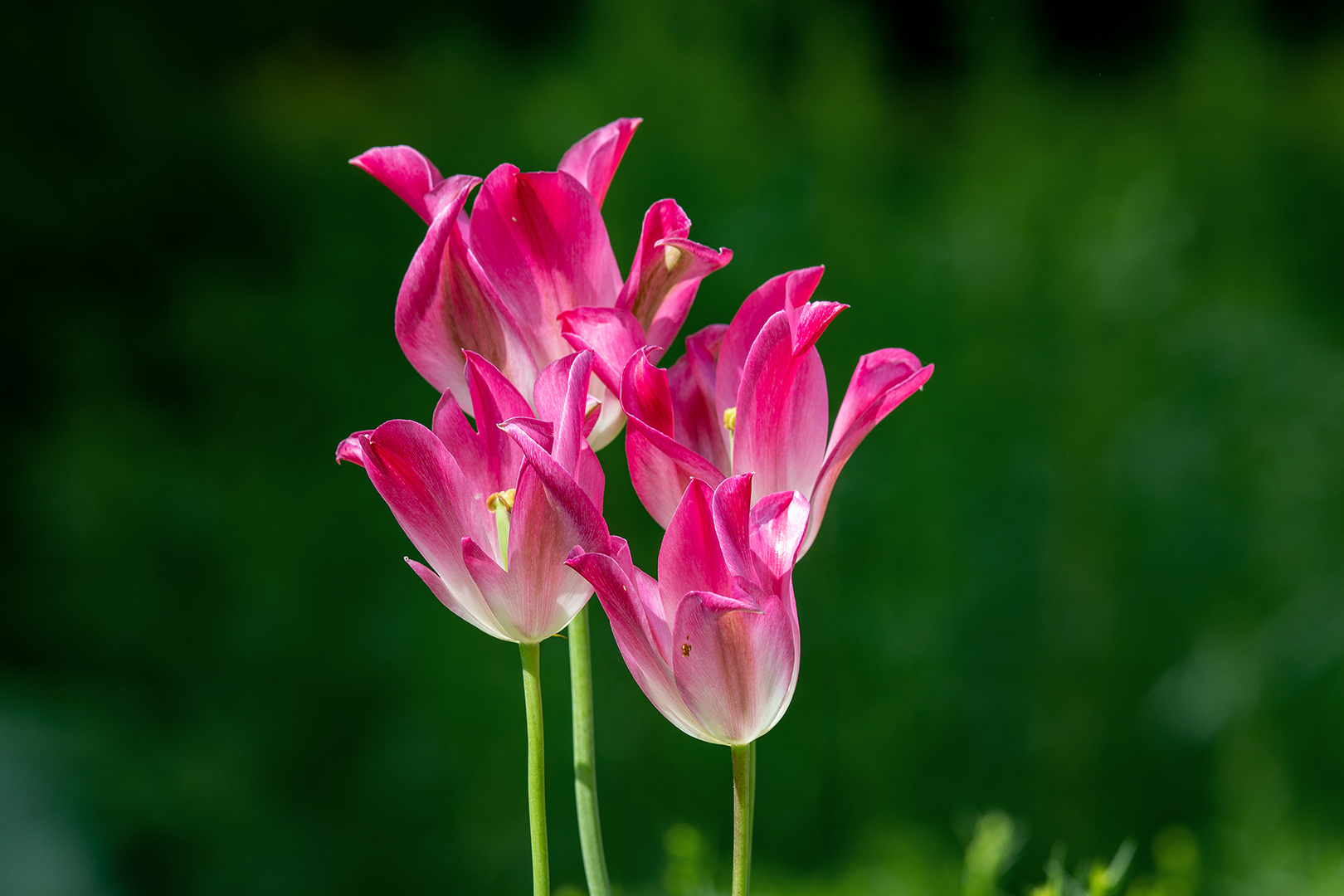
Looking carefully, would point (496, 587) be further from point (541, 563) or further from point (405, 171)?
point (405, 171)

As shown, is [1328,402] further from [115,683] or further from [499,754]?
[115,683]

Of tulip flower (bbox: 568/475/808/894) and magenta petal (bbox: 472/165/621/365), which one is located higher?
magenta petal (bbox: 472/165/621/365)

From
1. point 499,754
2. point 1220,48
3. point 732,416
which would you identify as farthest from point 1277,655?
point 732,416

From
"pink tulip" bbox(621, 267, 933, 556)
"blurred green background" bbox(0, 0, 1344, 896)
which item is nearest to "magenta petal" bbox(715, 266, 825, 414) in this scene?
"pink tulip" bbox(621, 267, 933, 556)

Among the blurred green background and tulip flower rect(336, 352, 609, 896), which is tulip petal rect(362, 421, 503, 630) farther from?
the blurred green background

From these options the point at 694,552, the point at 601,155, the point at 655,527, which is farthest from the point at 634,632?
the point at 655,527
